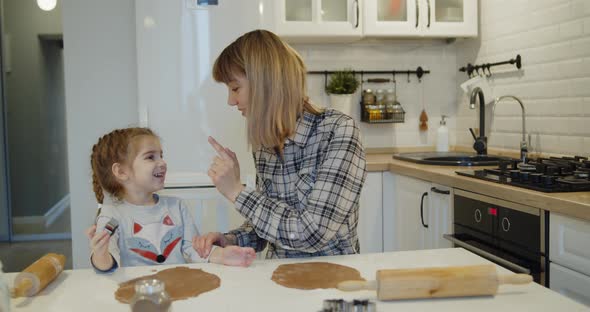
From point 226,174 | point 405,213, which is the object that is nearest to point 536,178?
point 405,213

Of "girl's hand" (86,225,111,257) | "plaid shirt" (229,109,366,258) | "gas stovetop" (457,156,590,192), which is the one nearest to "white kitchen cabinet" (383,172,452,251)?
"gas stovetop" (457,156,590,192)

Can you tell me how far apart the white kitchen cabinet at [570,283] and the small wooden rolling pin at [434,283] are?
28.7 inches

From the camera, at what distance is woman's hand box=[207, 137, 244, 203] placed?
1511 mm

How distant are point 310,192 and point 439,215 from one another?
1209 mm

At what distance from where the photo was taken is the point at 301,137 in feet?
5.45

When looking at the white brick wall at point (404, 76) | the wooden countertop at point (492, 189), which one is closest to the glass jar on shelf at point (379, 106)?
the white brick wall at point (404, 76)

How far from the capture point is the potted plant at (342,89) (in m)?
3.48

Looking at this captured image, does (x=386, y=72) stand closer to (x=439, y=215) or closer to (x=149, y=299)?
(x=439, y=215)

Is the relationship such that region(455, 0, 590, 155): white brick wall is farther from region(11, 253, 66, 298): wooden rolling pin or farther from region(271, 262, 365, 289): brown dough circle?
region(11, 253, 66, 298): wooden rolling pin

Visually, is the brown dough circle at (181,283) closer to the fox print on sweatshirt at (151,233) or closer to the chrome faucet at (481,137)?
the fox print on sweatshirt at (151,233)

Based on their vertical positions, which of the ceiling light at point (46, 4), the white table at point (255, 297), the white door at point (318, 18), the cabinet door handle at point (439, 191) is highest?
the ceiling light at point (46, 4)

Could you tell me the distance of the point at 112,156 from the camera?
72.6 inches

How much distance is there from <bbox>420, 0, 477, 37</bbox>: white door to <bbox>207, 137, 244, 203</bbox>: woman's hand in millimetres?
2172

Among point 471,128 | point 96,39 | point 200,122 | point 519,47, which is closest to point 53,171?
point 96,39
